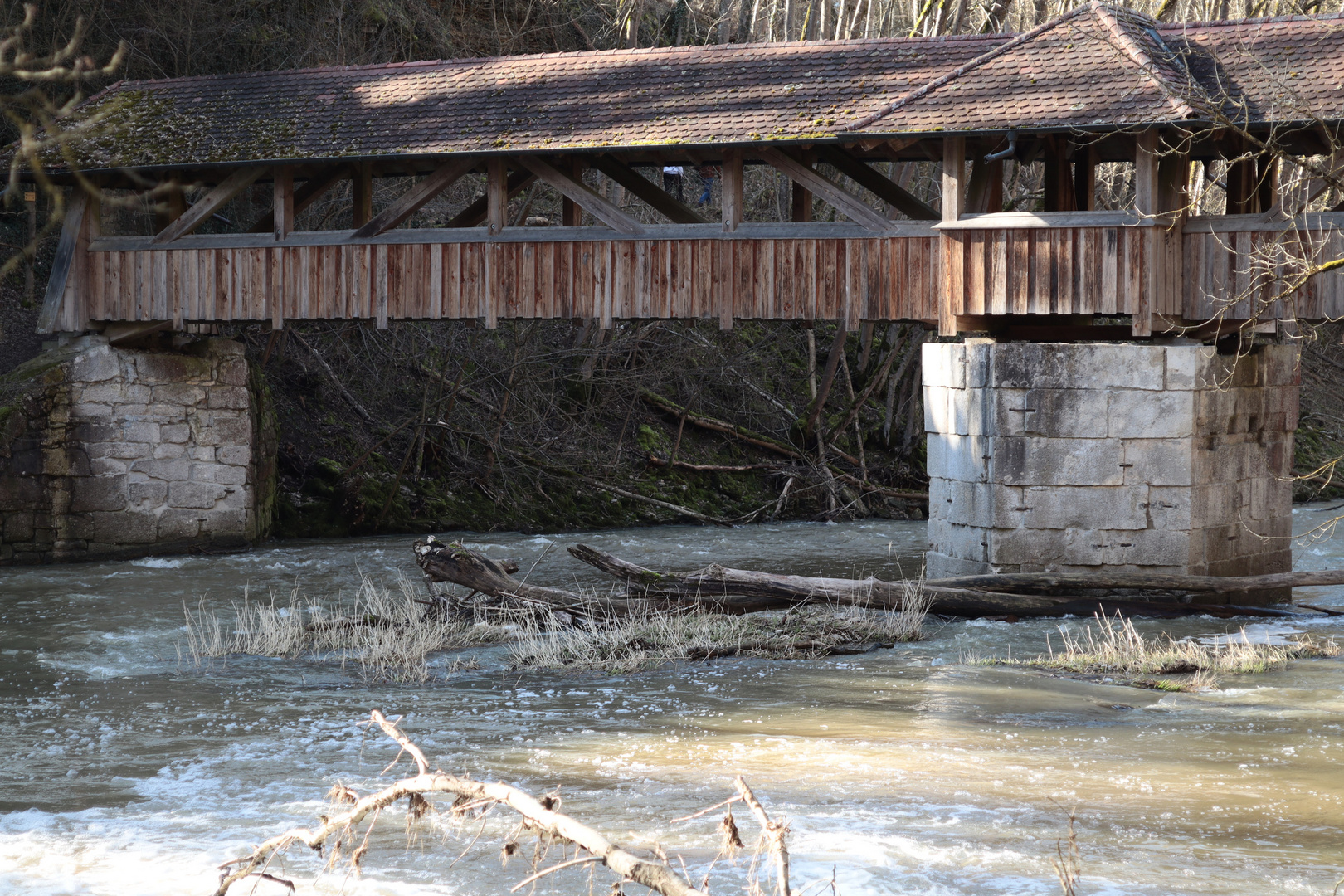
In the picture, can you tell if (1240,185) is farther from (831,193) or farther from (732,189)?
(732,189)

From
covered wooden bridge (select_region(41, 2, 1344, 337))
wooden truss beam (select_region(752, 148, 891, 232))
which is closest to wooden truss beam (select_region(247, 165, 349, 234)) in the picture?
covered wooden bridge (select_region(41, 2, 1344, 337))

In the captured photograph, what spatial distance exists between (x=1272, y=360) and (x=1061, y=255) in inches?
76.4

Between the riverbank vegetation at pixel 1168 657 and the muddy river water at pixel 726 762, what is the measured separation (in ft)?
0.57

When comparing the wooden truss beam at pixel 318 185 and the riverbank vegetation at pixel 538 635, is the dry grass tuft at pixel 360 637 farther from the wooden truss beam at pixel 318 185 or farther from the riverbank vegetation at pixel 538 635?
the wooden truss beam at pixel 318 185

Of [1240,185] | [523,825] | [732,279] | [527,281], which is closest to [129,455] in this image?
[527,281]

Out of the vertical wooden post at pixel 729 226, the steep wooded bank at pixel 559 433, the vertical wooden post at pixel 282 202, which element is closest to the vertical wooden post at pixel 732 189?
the vertical wooden post at pixel 729 226

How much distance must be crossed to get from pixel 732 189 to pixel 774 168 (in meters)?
0.74

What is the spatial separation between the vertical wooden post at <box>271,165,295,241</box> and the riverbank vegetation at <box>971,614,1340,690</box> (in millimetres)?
6949

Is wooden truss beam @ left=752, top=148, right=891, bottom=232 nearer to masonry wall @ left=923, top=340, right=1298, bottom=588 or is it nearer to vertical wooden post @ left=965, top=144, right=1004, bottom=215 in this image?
vertical wooden post @ left=965, top=144, right=1004, bottom=215

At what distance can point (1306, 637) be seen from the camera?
8086mm

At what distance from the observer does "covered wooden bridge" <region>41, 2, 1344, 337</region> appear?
888 centimetres

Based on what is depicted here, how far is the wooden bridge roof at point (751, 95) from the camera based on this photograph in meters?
8.76

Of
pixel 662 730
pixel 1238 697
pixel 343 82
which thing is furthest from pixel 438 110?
pixel 1238 697

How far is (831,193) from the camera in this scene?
9672 mm
